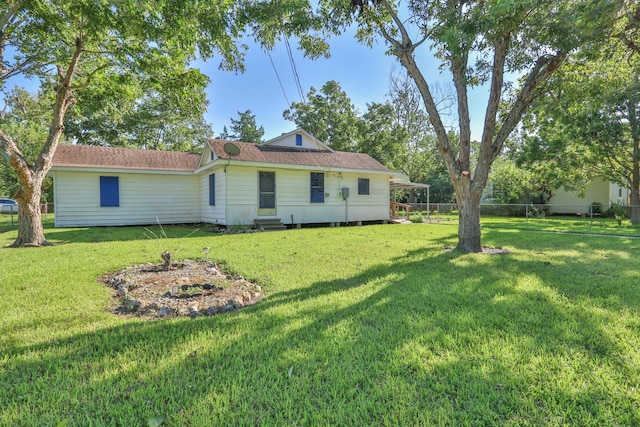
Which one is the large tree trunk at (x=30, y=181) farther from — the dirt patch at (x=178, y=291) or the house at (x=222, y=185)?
the dirt patch at (x=178, y=291)

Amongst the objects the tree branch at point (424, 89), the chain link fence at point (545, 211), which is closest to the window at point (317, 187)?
the tree branch at point (424, 89)

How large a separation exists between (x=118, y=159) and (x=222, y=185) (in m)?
5.36

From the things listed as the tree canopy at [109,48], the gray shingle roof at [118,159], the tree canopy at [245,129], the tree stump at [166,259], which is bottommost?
→ the tree stump at [166,259]

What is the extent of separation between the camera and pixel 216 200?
11836 millimetres

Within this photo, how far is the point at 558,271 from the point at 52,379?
6.21m

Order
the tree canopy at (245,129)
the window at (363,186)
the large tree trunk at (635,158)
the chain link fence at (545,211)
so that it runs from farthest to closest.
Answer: the tree canopy at (245,129) → the chain link fence at (545,211) → the window at (363,186) → the large tree trunk at (635,158)

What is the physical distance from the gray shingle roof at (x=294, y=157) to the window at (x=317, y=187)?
0.50 meters

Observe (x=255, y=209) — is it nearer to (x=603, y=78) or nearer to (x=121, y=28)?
(x=121, y=28)

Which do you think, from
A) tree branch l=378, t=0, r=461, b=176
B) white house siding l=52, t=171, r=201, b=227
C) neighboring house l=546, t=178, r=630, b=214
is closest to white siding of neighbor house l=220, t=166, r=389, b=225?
white house siding l=52, t=171, r=201, b=227

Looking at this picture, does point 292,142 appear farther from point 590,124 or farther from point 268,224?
point 590,124

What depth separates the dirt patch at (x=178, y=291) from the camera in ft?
10.9

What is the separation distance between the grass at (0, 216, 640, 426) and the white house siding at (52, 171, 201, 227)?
9.00 metres

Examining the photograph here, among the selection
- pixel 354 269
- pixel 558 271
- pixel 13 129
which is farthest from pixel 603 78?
pixel 13 129

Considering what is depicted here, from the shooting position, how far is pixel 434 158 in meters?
29.4
